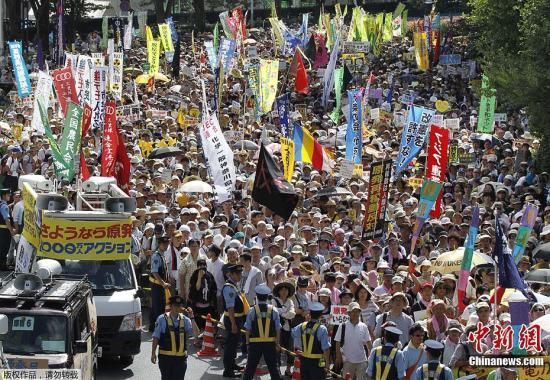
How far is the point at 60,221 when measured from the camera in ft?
54.2

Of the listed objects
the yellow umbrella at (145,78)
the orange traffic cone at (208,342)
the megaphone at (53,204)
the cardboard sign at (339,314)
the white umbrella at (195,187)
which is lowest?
the orange traffic cone at (208,342)

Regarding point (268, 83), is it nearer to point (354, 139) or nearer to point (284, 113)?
point (284, 113)

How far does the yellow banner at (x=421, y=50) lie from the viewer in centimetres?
4653

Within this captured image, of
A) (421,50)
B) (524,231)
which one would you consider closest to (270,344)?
(524,231)

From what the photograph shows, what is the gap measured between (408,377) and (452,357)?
0.50 m

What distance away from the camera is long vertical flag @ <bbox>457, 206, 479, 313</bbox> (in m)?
15.8

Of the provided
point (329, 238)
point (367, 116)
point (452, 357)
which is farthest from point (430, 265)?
point (367, 116)

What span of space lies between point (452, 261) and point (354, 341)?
9.80 feet

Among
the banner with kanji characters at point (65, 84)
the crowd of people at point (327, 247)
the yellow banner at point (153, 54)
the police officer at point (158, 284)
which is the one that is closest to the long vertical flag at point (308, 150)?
the crowd of people at point (327, 247)

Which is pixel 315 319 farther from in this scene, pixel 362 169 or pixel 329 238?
pixel 362 169

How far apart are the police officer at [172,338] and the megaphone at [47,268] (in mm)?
1373

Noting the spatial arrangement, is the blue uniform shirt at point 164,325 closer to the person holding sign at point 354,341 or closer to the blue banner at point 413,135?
the person holding sign at point 354,341

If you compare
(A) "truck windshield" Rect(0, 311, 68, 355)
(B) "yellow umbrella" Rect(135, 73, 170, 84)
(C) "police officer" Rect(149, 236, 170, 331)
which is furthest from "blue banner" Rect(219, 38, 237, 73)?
(A) "truck windshield" Rect(0, 311, 68, 355)

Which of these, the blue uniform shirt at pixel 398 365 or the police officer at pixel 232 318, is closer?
the blue uniform shirt at pixel 398 365
